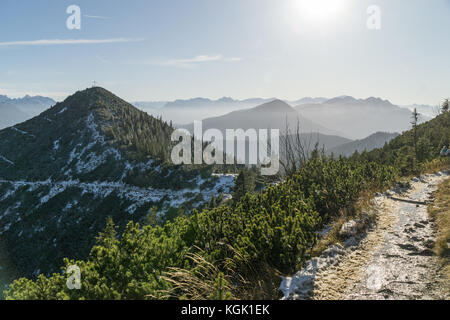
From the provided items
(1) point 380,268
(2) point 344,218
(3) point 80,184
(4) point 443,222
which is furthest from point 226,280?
(3) point 80,184

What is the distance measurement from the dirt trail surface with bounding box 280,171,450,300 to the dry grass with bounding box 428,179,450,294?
15 centimetres

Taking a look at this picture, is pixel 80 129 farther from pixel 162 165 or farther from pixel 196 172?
pixel 196 172

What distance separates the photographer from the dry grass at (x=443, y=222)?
222 inches

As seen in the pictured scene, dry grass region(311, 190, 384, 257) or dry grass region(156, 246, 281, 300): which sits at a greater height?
dry grass region(311, 190, 384, 257)

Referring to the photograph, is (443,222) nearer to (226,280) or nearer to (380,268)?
(380,268)

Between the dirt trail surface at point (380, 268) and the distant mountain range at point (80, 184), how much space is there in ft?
121

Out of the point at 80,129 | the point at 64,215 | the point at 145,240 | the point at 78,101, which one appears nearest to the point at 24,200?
the point at 64,215

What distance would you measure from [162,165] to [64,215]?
3088cm

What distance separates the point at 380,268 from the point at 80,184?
9508 centimetres

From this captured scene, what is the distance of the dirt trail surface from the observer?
5.00m

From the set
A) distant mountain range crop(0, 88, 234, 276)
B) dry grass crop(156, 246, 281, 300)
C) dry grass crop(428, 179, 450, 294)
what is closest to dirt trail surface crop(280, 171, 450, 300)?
dry grass crop(428, 179, 450, 294)

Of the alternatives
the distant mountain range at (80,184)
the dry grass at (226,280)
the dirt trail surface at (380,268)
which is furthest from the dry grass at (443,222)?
the distant mountain range at (80,184)

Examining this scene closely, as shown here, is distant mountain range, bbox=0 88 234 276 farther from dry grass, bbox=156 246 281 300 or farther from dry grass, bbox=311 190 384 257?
dry grass, bbox=156 246 281 300

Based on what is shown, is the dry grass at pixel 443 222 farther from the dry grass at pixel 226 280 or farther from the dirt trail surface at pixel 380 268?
the dry grass at pixel 226 280
